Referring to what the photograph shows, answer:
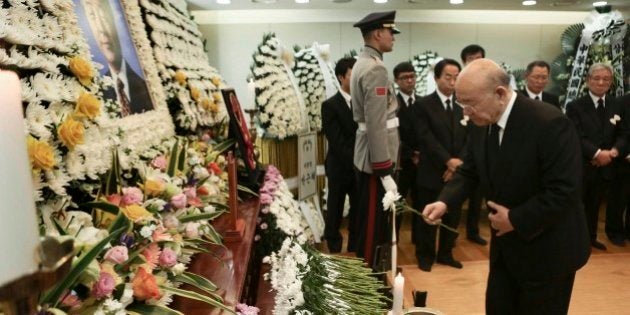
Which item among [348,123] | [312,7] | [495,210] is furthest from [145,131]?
[312,7]

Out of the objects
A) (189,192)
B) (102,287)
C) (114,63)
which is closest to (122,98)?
(114,63)

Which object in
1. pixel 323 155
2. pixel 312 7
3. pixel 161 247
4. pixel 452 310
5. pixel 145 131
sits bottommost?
pixel 452 310

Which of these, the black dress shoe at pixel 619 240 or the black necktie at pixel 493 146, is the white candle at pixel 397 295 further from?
the black dress shoe at pixel 619 240

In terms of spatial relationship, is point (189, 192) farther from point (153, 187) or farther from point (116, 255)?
point (116, 255)

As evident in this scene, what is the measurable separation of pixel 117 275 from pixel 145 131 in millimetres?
881

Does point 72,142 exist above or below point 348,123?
above

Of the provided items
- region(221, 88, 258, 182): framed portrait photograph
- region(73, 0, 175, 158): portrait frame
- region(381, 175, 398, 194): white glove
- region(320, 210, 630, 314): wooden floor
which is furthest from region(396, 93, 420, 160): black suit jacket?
region(73, 0, 175, 158): portrait frame

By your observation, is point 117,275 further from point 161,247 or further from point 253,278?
point 253,278

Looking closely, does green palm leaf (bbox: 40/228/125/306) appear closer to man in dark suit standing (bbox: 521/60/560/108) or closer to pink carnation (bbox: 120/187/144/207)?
pink carnation (bbox: 120/187/144/207)

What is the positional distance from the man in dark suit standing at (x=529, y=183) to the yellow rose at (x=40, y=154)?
131cm

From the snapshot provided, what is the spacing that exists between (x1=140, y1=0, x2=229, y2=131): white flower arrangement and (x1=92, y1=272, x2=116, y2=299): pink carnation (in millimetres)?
1422

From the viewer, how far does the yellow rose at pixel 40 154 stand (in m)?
0.73

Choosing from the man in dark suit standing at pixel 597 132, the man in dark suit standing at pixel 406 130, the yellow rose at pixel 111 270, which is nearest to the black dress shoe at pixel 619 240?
the man in dark suit standing at pixel 597 132

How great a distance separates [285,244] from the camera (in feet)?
4.23
